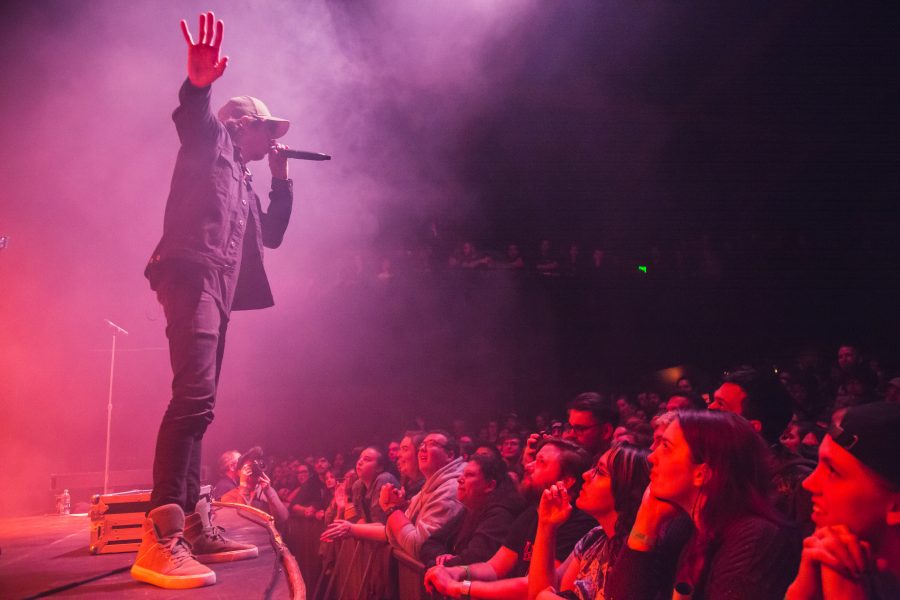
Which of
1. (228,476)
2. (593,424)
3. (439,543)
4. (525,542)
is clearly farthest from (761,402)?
(228,476)

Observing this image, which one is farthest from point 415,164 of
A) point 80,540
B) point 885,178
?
point 80,540

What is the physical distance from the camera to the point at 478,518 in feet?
12.0

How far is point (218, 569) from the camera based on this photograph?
2.33 m

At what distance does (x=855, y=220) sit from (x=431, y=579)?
8.99 meters

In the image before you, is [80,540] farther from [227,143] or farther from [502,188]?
[502,188]

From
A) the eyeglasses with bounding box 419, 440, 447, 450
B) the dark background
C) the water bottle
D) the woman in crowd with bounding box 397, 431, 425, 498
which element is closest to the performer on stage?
the eyeglasses with bounding box 419, 440, 447, 450

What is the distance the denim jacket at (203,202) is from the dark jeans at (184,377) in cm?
8

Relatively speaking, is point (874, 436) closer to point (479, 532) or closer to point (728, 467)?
point (728, 467)

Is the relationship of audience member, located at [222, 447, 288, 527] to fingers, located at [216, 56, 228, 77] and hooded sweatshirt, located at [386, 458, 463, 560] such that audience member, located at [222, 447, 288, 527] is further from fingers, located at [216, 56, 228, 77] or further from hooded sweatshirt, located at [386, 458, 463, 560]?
fingers, located at [216, 56, 228, 77]

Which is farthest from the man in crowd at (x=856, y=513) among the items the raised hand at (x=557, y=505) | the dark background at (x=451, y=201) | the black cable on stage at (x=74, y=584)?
the dark background at (x=451, y=201)

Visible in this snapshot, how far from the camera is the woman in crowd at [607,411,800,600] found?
1664mm

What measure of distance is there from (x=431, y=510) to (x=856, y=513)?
279cm

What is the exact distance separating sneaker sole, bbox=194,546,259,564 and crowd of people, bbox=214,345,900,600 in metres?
0.95

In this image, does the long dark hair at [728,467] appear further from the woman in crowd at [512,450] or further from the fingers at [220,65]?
the woman in crowd at [512,450]
